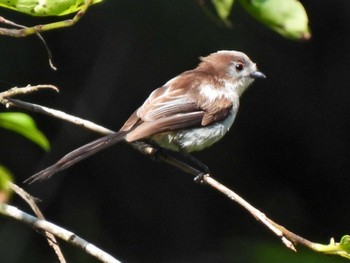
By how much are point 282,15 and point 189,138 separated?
2767 mm

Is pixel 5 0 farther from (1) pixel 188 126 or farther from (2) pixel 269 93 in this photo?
(2) pixel 269 93

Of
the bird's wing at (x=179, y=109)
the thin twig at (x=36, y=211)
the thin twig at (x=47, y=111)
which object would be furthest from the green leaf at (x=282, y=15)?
the bird's wing at (x=179, y=109)

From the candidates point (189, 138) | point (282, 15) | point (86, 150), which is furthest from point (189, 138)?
point (282, 15)

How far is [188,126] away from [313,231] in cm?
207

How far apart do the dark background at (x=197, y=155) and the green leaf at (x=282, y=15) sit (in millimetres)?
3635

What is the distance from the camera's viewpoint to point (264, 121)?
20.5 feet

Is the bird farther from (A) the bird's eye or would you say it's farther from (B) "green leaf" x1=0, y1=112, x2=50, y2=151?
(B) "green leaf" x1=0, y1=112, x2=50, y2=151

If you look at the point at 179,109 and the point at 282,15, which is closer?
the point at 282,15

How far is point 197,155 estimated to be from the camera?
19.8 ft

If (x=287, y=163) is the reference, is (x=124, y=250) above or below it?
below

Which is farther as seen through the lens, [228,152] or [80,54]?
→ [228,152]

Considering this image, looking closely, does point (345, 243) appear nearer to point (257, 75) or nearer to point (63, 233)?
point (63, 233)

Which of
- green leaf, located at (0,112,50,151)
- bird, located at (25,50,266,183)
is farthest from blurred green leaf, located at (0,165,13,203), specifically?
bird, located at (25,50,266,183)

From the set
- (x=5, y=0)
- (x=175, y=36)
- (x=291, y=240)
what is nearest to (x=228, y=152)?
(x=175, y=36)
